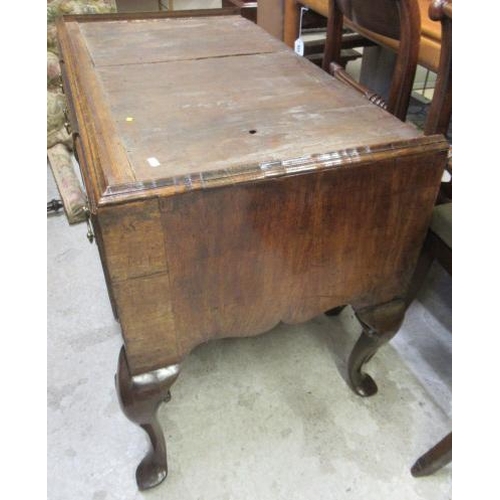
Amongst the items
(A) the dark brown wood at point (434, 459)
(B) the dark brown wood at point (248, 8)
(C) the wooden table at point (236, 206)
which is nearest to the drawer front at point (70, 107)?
(C) the wooden table at point (236, 206)

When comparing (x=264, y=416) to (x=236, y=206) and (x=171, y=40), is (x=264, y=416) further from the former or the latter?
(x=171, y=40)

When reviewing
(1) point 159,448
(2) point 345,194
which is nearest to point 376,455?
(1) point 159,448

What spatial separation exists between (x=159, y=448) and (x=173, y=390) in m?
0.25

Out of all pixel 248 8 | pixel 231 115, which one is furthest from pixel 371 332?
pixel 248 8

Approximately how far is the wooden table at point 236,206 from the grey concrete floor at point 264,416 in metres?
0.12

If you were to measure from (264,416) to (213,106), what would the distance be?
2.34ft

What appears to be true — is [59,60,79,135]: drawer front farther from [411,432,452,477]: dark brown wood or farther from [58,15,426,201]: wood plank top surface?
[411,432,452,477]: dark brown wood

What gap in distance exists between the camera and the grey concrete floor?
0.95m

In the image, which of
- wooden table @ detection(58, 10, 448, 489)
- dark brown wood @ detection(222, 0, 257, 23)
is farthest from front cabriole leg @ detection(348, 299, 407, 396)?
dark brown wood @ detection(222, 0, 257, 23)

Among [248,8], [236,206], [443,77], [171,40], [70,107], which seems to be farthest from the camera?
[248,8]

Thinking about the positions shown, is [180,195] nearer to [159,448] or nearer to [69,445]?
[159,448]

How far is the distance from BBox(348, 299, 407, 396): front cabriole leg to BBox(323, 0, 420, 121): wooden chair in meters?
0.47

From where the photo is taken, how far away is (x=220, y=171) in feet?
1.90

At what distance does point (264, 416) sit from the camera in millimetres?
1076
